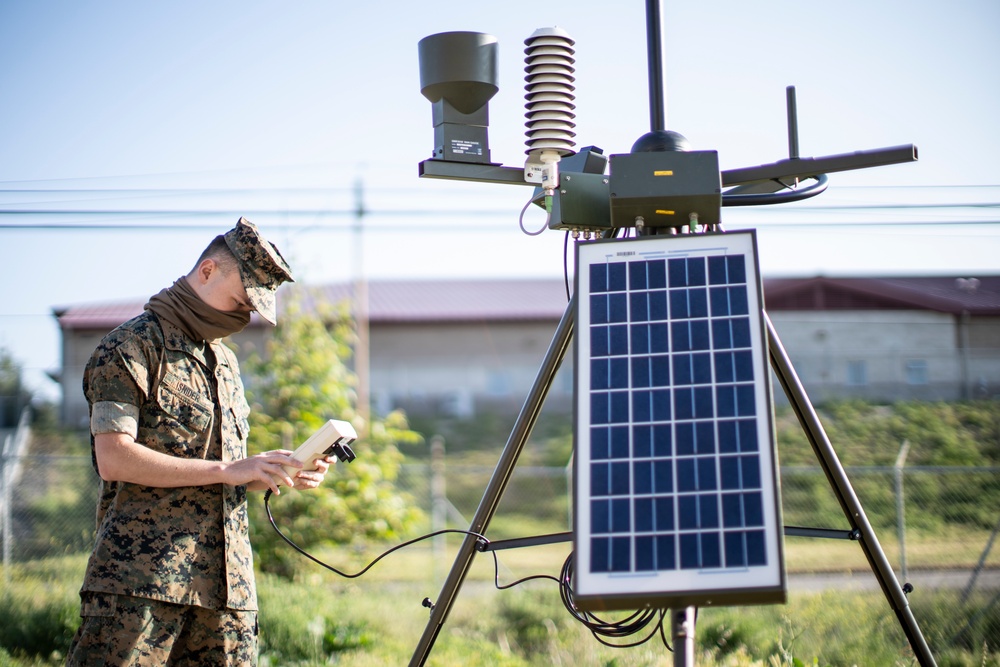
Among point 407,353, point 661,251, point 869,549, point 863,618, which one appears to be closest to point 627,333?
point 661,251

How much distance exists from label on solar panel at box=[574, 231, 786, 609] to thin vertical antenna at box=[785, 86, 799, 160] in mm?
493

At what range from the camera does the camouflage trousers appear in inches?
103

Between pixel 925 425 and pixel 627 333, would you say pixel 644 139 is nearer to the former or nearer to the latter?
pixel 627 333

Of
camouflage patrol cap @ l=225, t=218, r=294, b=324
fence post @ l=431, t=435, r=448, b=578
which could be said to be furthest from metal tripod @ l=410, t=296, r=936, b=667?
fence post @ l=431, t=435, r=448, b=578

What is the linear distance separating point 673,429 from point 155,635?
1615mm

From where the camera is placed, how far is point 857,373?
19312 mm

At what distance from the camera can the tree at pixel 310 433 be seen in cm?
754

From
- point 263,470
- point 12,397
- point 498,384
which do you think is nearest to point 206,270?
point 263,470

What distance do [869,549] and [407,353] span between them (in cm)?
2206

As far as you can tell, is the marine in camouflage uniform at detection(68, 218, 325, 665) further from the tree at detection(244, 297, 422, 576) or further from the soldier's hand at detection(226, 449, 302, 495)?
the tree at detection(244, 297, 422, 576)

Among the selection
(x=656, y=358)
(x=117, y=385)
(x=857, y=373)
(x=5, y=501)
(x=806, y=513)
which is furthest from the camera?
(x=857, y=373)

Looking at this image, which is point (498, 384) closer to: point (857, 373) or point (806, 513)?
point (857, 373)

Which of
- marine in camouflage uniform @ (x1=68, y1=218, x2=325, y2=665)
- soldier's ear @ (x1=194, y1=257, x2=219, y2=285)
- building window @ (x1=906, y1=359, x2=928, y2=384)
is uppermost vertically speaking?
building window @ (x1=906, y1=359, x2=928, y2=384)

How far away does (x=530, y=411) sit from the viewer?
2713 millimetres
